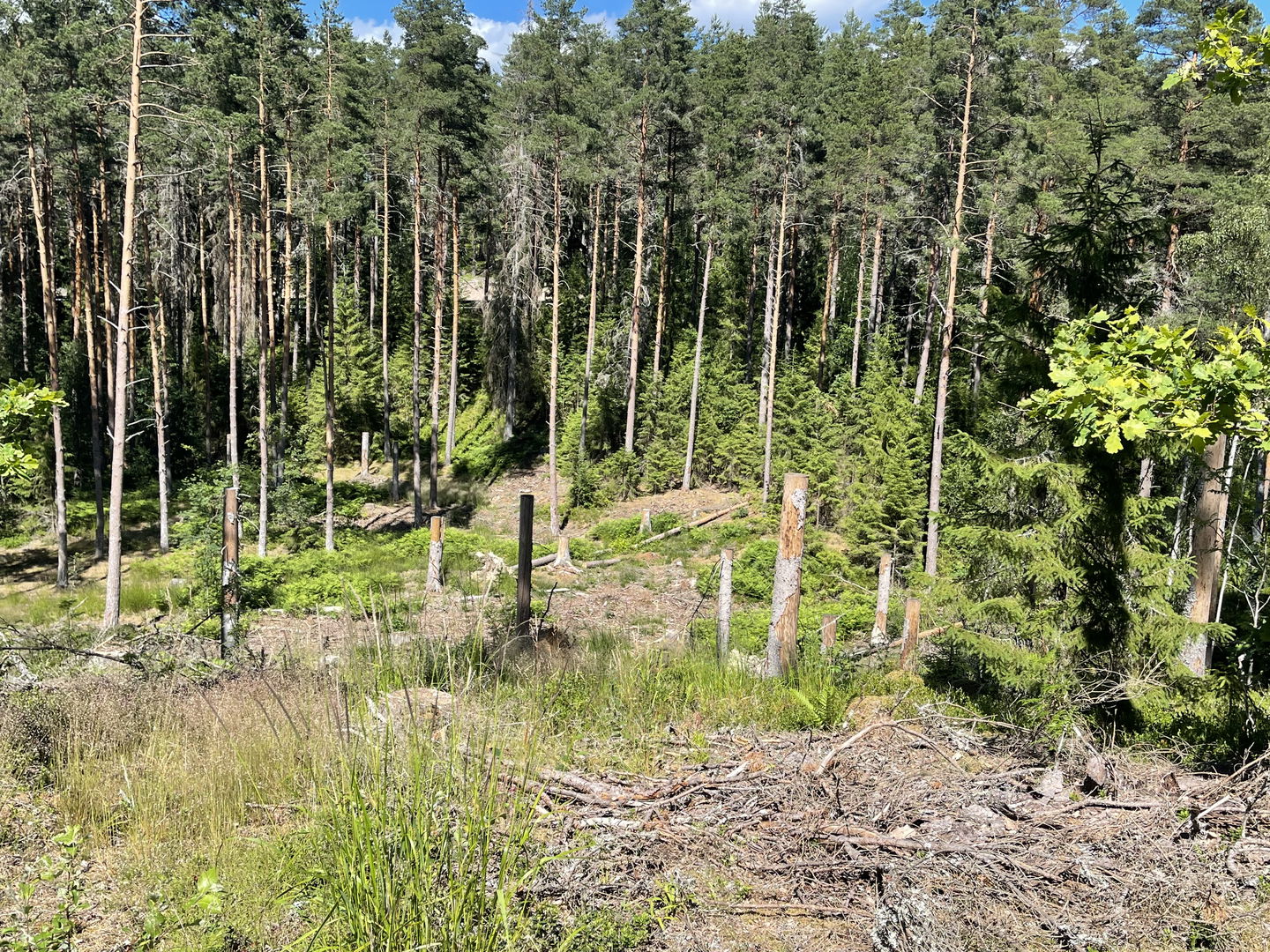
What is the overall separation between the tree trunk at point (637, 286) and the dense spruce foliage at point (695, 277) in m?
0.17

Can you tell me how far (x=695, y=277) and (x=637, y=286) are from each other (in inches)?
394

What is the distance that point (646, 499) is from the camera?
2570 cm

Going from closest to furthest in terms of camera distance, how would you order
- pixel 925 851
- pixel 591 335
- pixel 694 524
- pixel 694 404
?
pixel 925 851 → pixel 694 524 → pixel 694 404 → pixel 591 335

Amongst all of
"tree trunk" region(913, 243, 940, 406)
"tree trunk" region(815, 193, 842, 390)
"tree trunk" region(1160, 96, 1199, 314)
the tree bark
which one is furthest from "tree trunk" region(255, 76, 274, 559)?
"tree trunk" region(1160, 96, 1199, 314)

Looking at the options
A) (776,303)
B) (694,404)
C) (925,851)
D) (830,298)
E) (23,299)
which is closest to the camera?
(925,851)

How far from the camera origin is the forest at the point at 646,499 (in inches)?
119

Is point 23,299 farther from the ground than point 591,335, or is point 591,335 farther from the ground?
point 23,299

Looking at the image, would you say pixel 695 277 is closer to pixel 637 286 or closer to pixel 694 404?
pixel 637 286

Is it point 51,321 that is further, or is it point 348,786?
point 51,321

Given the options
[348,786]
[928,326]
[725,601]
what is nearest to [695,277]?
[928,326]

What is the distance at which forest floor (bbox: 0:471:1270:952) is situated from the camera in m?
2.74

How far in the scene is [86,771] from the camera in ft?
12.8

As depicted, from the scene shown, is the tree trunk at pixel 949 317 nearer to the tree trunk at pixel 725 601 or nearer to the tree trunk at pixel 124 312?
the tree trunk at pixel 725 601

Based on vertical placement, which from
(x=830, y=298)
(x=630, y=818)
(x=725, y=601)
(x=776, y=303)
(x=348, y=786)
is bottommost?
(x=725, y=601)
